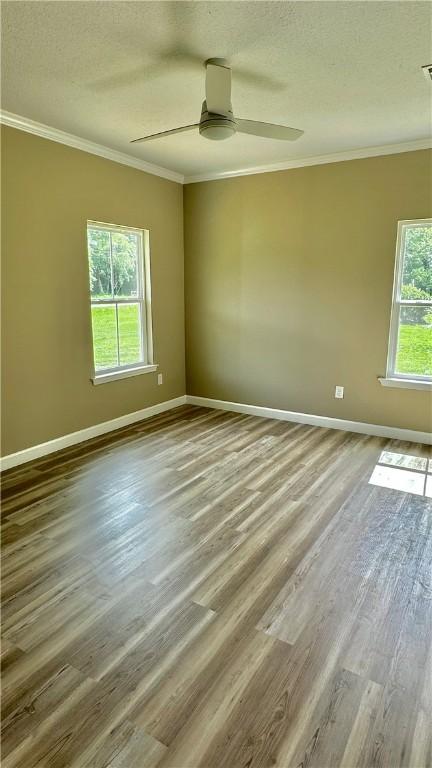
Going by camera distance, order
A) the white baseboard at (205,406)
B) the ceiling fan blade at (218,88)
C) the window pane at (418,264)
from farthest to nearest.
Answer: the window pane at (418,264), the white baseboard at (205,406), the ceiling fan blade at (218,88)

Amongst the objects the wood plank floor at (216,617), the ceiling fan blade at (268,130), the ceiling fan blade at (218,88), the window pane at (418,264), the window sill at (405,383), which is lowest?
the wood plank floor at (216,617)

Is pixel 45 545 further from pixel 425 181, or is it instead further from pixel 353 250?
pixel 425 181

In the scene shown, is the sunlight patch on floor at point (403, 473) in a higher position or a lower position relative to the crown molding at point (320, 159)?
lower

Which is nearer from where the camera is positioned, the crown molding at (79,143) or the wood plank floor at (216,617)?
the wood plank floor at (216,617)

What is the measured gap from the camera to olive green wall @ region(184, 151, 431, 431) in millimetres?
4047

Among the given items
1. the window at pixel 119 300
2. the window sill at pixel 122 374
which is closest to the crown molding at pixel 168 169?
the window at pixel 119 300

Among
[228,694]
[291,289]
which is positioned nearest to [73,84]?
[291,289]

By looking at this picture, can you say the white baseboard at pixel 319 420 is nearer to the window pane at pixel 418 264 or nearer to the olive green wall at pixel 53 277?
the olive green wall at pixel 53 277

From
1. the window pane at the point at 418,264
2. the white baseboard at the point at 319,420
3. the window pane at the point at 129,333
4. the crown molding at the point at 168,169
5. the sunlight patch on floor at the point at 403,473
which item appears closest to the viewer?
the sunlight patch on floor at the point at 403,473

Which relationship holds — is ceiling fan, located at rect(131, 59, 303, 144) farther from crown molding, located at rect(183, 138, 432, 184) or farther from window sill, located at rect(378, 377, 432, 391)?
window sill, located at rect(378, 377, 432, 391)

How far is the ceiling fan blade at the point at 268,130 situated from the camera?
249cm

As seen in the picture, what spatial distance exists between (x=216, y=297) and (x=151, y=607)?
3.77 meters

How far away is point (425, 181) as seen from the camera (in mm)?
3764

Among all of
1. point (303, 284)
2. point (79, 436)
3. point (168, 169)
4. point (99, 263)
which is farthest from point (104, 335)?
point (303, 284)
